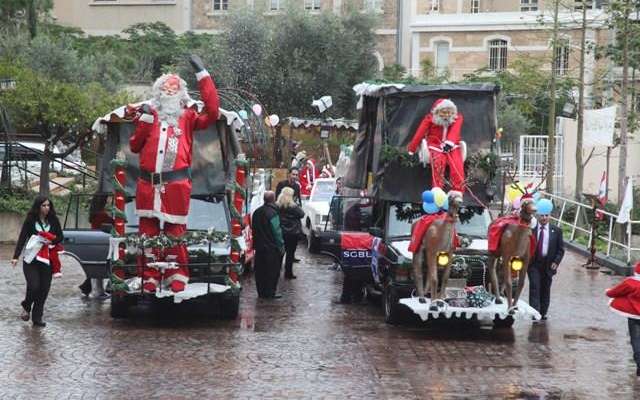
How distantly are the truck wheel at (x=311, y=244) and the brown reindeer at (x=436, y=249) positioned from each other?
8.72 meters

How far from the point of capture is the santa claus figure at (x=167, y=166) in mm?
15812

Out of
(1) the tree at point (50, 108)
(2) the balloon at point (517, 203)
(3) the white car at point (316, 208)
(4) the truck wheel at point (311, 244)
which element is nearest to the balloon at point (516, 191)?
(2) the balloon at point (517, 203)

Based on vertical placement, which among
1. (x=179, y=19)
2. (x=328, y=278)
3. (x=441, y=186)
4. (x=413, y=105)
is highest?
(x=179, y=19)

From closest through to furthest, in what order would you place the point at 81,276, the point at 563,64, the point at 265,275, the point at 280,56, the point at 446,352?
the point at 446,352 < the point at 265,275 < the point at 81,276 < the point at 280,56 < the point at 563,64

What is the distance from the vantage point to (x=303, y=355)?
1412 centimetres

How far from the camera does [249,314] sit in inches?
685

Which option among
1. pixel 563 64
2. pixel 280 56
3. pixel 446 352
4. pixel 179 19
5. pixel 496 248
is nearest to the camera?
pixel 446 352

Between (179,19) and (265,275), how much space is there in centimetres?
5303

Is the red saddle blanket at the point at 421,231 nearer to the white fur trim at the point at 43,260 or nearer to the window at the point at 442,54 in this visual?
the white fur trim at the point at 43,260

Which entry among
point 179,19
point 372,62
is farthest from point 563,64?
point 179,19

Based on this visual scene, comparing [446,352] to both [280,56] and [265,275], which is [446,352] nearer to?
[265,275]

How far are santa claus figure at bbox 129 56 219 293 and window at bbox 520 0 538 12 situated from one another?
54.2 m

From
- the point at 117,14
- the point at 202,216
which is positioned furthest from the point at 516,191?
the point at 117,14

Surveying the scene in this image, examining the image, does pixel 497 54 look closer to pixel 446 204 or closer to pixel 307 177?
pixel 307 177
